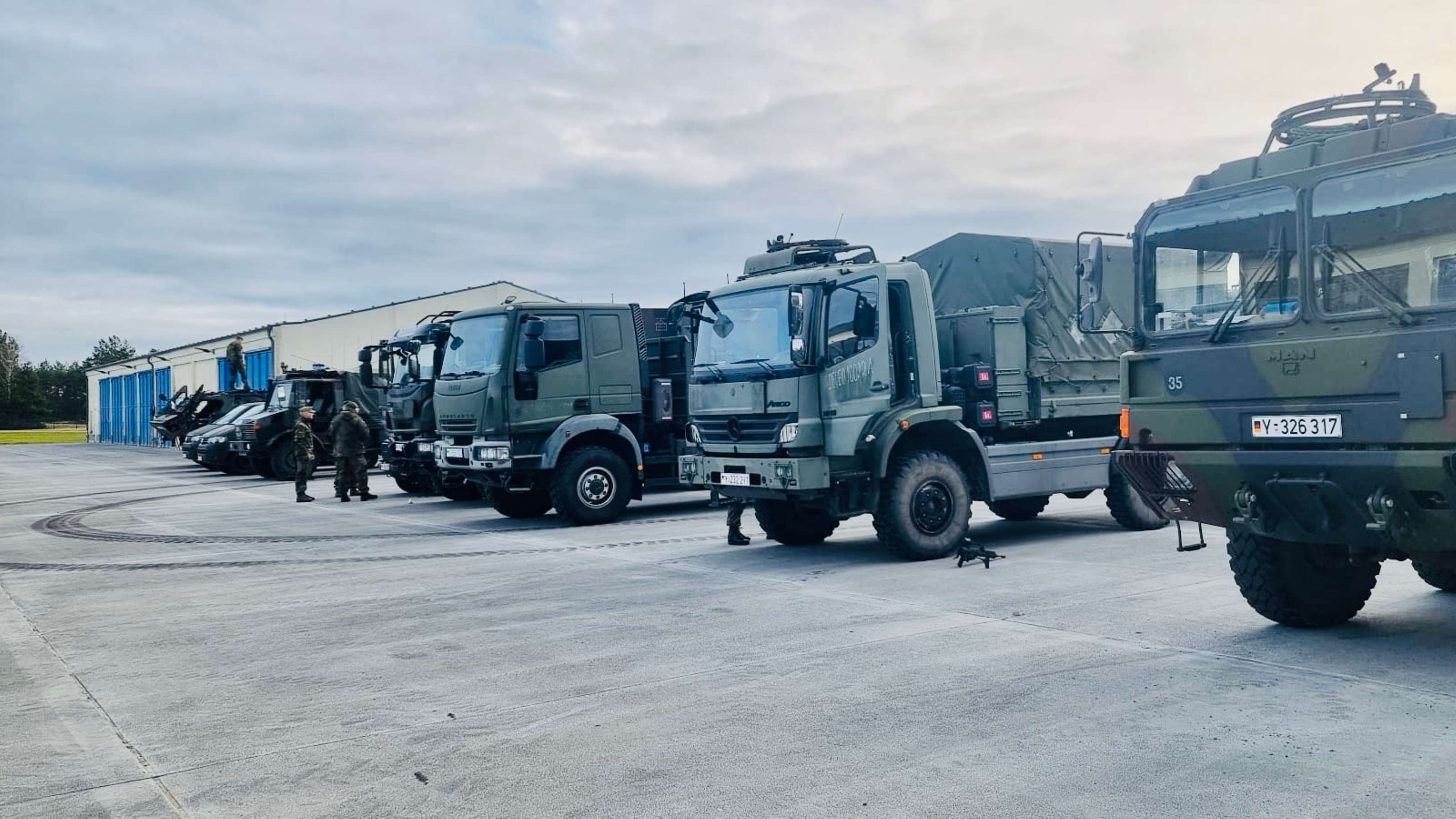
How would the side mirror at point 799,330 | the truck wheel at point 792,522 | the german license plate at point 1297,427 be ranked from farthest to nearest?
the truck wheel at point 792,522, the side mirror at point 799,330, the german license plate at point 1297,427

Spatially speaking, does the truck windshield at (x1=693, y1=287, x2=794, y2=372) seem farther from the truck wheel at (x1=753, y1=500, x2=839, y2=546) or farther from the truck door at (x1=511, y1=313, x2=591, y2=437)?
the truck door at (x1=511, y1=313, x2=591, y2=437)

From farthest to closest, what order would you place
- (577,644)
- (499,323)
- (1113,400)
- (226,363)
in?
(226,363) < (499,323) < (1113,400) < (577,644)

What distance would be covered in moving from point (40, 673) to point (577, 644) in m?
3.09

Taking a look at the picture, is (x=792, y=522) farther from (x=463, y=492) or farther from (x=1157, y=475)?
(x=463, y=492)

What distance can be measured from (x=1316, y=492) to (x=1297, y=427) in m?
A: 0.34

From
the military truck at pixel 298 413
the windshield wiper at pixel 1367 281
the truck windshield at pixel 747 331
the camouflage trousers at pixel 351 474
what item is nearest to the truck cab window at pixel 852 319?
the truck windshield at pixel 747 331

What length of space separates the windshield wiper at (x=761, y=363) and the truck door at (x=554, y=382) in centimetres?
432

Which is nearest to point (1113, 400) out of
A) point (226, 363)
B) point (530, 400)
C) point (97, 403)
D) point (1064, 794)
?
point (530, 400)

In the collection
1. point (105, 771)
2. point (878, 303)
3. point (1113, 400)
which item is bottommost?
point (105, 771)

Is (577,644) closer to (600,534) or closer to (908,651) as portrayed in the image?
(908,651)

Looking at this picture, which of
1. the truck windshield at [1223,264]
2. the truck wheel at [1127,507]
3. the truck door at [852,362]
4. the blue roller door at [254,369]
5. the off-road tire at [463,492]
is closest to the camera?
the truck windshield at [1223,264]

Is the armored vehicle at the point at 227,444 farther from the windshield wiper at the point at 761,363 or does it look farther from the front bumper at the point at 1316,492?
the front bumper at the point at 1316,492

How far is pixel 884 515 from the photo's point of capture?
10398mm

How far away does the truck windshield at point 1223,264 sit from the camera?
20.7 ft
